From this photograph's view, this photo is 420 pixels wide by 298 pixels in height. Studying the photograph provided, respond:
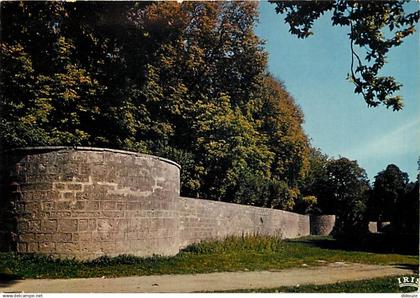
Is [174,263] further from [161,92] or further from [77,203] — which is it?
[161,92]

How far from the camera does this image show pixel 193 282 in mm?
5098

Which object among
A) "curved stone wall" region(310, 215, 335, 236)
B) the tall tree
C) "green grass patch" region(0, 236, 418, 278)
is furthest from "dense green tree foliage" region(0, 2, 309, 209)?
"curved stone wall" region(310, 215, 335, 236)

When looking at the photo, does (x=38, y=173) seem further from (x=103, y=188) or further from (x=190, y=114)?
(x=190, y=114)

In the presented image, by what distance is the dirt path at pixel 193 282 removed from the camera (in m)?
4.69

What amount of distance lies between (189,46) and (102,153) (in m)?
3.59

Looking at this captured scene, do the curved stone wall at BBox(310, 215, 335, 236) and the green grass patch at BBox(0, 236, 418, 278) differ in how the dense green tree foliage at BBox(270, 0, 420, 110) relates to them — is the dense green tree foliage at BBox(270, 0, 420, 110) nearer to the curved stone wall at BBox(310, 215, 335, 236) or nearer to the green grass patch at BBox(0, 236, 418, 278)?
the green grass patch at BBox(0, 236, 418, 278)

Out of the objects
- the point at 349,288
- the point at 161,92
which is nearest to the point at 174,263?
the point at 349,288

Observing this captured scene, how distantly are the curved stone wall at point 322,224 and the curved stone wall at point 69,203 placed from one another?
629 inches

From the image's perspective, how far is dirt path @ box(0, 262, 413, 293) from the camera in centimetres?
469

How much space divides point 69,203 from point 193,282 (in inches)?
76.0

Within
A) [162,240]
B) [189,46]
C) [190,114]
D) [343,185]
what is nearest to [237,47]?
[189,46]

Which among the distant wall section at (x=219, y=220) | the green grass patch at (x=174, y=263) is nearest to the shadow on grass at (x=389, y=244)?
the green grass patch at (x=174, y=263)

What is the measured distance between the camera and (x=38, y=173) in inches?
244

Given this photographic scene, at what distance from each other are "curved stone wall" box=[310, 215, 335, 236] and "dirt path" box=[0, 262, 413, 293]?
15423 mm
